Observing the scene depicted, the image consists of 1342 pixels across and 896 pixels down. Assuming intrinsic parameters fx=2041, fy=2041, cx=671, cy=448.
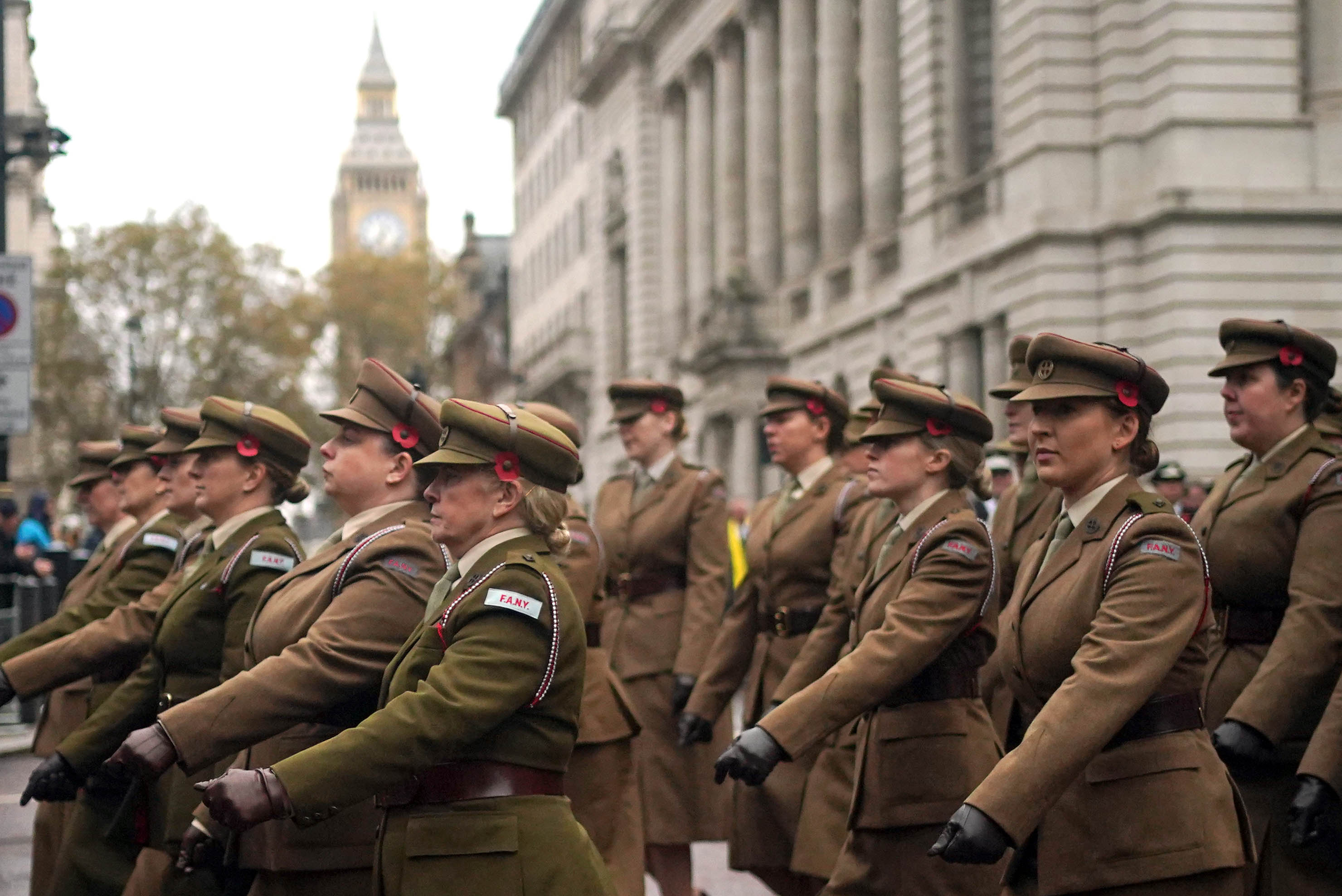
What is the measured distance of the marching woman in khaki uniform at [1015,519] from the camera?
8.15 meters

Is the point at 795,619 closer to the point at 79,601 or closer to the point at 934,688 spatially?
the point at 934,688

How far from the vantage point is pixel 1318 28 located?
85.7ft

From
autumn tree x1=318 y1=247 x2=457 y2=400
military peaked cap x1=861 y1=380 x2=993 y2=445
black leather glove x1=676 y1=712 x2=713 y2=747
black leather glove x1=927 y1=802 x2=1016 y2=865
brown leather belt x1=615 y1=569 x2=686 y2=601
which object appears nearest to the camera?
black leather glove x1=927 y1=802 x2=1016 y2=865

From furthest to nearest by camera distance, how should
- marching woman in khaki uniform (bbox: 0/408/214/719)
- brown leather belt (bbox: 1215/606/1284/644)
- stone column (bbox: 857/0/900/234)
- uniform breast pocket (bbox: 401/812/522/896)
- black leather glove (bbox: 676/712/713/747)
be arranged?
1. stone column (bbox: 857/0/900/234)
2. black leather glove (bbox: 676/712/713/747)
3. marching woman in khaki uniform (bbox: 0/408/214/719)
4. brown leather belt (bbox: 1215/606/1284/644)
5. uniform breast pocket (bbox: 401/812/522/896)

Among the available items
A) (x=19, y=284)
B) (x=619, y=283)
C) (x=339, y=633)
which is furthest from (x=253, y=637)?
(x=619, y=283)

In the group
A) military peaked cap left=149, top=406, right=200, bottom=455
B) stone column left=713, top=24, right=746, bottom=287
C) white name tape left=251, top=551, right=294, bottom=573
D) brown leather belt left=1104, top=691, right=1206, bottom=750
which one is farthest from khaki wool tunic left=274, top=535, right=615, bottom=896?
stone column left=713, top=24, right=746, bottom=287

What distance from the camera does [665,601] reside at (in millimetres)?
9984

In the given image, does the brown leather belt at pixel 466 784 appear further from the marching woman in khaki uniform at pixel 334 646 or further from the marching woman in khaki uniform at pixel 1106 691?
the marching woman in khaki uniform at pixel 1106 691

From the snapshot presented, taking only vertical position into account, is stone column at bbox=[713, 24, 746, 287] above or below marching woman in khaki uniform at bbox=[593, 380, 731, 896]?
above

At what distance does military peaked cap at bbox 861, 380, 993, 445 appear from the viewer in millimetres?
7098

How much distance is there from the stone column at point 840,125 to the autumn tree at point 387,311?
194ft

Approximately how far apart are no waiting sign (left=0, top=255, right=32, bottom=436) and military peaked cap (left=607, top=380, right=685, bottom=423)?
24.7 feet

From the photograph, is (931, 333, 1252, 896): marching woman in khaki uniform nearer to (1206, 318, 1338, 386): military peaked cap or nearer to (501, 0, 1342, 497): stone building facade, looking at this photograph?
(1206, 318, 1338, 386): military peaked cap

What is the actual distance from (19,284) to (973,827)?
12998 millimetres
